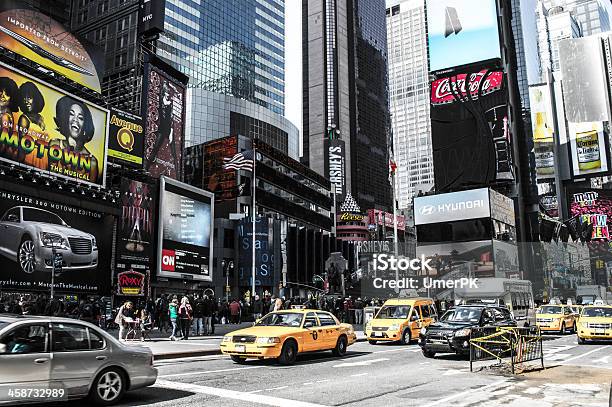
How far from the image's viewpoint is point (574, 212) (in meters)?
109

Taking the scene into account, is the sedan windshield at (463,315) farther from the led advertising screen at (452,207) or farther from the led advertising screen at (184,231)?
the led advertising screen at (452,207)

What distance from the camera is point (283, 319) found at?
1517cm

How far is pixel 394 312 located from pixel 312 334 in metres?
6.96

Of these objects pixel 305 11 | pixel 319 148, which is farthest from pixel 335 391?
pixel 305 11

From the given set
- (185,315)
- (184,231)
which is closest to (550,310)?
(185,315)

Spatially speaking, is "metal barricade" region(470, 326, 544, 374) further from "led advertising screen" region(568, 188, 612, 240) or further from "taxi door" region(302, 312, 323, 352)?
"led advertising screen" region(568, 188, 612, 240)

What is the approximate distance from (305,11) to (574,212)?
110 m

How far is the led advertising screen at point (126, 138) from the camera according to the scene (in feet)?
140

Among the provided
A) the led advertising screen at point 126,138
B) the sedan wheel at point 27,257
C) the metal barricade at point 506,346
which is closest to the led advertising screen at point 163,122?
the led advertising screen at point 126,138

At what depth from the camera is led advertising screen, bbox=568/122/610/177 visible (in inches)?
4350

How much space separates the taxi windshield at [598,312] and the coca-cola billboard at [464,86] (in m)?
75.3

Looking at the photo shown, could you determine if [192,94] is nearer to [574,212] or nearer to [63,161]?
[63,161]

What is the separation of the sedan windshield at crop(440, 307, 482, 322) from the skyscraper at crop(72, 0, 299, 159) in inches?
2440

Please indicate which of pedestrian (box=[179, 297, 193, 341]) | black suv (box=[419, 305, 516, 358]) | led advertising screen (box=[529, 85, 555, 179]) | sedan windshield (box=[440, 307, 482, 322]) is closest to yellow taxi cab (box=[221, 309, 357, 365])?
black suv (box=[419, 305, 516, 358])
